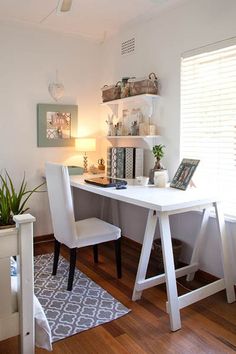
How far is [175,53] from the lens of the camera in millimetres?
2807

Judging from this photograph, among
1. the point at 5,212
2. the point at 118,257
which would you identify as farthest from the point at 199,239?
the point at 5,212

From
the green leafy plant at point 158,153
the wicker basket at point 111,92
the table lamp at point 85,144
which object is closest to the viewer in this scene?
the green leafy plant at point 158,153

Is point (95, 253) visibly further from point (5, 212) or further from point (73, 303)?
point (5, 212)

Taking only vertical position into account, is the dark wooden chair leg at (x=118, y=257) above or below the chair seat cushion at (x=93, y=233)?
below

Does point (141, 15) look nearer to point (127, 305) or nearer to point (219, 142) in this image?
point (219, 142)

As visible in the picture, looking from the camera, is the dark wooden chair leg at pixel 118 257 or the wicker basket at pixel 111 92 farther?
the wicker basket at pixel 111 92

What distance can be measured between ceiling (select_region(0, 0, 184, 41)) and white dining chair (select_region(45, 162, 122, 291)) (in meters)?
1.43

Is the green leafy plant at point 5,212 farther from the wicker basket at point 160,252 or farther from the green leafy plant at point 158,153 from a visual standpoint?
the wicker basket at point 160,252

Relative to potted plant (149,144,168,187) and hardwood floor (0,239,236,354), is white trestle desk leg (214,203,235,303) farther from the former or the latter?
potted plant (149,144,168,187)

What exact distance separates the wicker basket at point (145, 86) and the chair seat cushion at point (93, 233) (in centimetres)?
125

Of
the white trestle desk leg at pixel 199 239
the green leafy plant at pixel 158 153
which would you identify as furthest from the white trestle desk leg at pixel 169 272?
the green leafy plant at pixel 158 153

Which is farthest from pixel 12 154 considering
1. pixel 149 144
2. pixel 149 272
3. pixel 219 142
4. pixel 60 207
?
pixel 219 142

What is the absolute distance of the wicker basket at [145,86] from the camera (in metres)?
2.93

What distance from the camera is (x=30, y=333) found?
1414 millimetres
